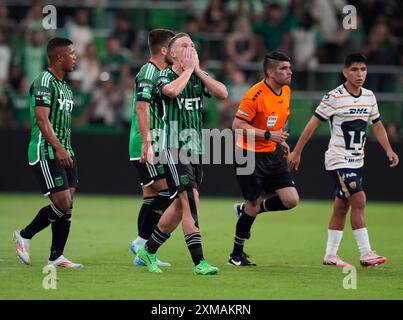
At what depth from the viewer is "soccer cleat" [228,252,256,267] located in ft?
36.6

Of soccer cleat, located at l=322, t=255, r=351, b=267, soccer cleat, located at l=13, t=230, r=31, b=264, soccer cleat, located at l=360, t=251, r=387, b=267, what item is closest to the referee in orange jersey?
soccer cleat, located at l=322, t=255, r=351, b=267

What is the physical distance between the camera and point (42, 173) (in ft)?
34.9

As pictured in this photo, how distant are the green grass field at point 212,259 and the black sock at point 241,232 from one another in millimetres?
265

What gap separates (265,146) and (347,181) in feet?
3.38

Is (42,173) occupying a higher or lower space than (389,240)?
higher

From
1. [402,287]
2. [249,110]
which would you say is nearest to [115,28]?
[249,110]

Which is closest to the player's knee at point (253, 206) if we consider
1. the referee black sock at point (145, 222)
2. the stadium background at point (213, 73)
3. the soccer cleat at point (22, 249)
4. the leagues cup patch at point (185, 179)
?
the referee black sock at point (145, 222)

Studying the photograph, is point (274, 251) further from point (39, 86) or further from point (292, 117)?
point (292, 117)

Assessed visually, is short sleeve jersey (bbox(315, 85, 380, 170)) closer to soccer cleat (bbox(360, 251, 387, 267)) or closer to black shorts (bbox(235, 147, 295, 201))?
black shorts (bbox(235, 147, 295, 201))

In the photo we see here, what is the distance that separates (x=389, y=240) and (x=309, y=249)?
175cm

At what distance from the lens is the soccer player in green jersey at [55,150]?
10500 millimetres

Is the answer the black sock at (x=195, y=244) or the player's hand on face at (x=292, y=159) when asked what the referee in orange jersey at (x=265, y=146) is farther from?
the black sock at (x=195, y=244)

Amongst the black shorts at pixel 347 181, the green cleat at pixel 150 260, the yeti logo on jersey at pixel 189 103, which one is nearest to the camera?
the yeti logo on jersey at pixel 189 103

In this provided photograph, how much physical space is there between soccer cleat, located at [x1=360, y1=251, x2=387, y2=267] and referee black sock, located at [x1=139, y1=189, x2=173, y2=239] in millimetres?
2443
